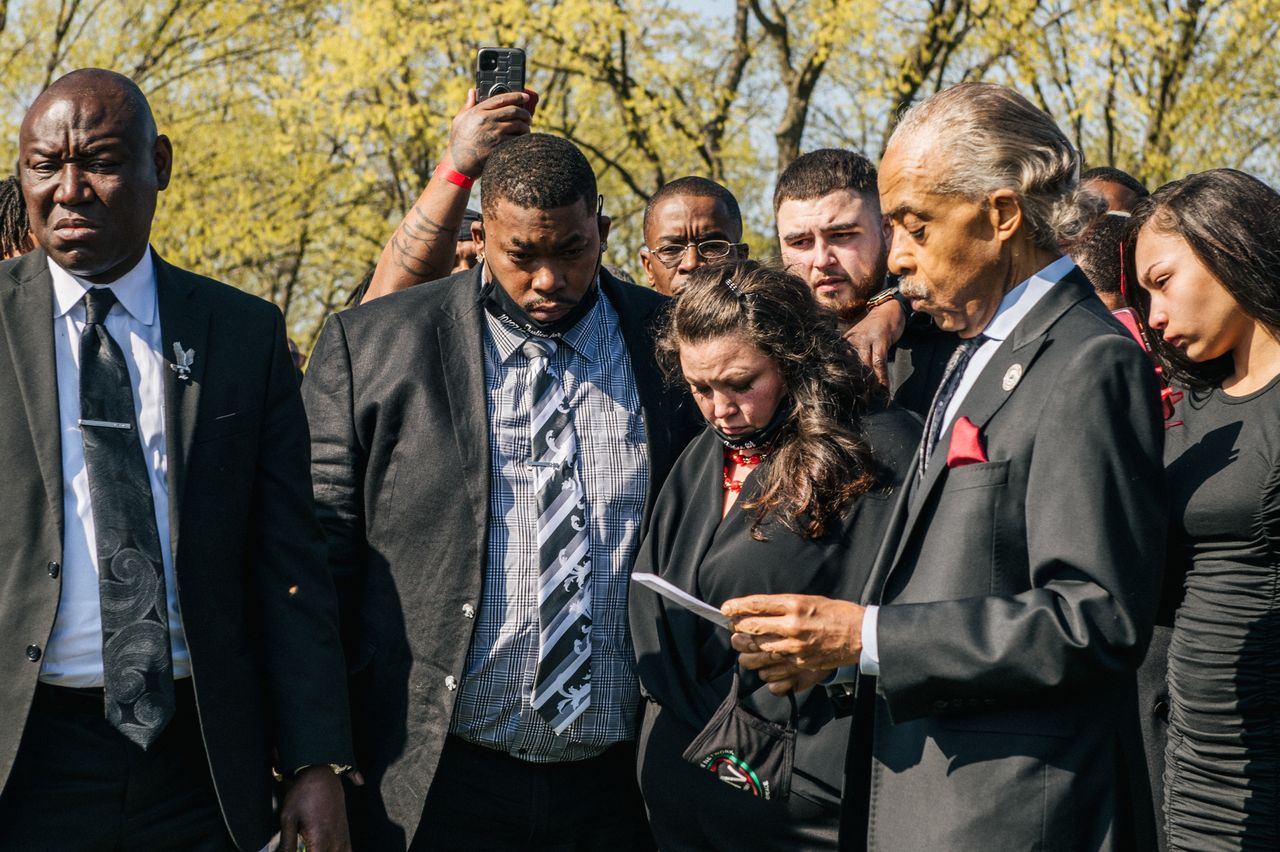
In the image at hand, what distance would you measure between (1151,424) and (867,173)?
7.65ft

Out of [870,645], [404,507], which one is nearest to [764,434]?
[404,507]

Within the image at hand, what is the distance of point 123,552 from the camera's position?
2971 millimetres

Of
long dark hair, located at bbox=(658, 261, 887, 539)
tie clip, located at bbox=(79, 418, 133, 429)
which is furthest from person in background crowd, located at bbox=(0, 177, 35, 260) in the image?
long dark hair, located at bbox=(658, 261, 887, 539)

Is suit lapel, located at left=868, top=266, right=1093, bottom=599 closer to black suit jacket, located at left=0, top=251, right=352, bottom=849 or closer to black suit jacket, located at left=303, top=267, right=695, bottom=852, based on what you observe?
black suit jacket, located at left=303, top=267, right=695, bottom=852

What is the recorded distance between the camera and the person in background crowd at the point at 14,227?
4574 millimetres

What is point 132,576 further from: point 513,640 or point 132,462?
point 513,640

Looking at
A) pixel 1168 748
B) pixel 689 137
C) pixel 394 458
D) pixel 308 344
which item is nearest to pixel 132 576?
pixel 394 458

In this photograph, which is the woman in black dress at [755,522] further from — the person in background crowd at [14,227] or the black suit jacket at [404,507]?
the person in background crowd at [14,227]

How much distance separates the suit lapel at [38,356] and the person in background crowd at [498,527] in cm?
93

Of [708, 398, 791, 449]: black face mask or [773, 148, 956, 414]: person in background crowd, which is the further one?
[773, 148, 956, 414]: person in background crowd

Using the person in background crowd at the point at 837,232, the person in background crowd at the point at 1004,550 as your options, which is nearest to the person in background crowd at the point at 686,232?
the person in background crowd at the point at 837,232

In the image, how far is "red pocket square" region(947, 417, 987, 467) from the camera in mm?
2691

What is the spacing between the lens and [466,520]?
373cm

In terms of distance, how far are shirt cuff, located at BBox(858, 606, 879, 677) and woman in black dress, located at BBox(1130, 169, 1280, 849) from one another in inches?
46.5
